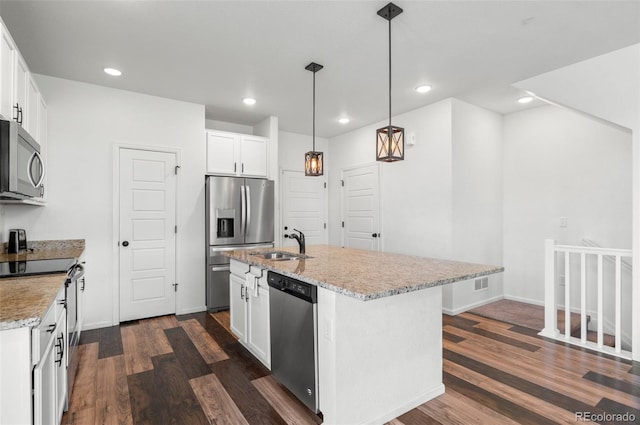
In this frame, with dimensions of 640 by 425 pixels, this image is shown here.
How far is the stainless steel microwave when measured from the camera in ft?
5.74

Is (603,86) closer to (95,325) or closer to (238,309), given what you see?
(238,309)

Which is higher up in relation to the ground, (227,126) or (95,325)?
(227,126)

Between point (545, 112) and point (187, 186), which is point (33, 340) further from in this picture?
point (545, 112)

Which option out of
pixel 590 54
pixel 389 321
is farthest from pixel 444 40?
pixel 389 321

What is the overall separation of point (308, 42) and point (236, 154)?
2.23 meters

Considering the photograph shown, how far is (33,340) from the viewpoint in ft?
3.97

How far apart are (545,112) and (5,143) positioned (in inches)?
213

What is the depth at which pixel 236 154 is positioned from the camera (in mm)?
4574

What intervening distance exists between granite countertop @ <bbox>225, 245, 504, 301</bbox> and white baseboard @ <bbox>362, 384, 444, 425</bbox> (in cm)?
85

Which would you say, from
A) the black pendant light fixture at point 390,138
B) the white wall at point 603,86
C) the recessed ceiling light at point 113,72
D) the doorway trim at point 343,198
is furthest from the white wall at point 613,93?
the recessed ceiling light at point 113,72

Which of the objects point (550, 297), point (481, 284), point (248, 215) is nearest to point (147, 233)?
point (248, 215)

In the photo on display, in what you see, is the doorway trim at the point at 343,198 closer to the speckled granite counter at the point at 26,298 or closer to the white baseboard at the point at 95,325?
the white baseboard at the point at 95,325

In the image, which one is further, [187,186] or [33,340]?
[187,186]

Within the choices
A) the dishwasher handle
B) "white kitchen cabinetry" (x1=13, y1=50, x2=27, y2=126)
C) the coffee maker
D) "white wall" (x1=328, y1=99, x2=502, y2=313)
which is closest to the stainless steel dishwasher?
the dishwasher handle
